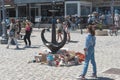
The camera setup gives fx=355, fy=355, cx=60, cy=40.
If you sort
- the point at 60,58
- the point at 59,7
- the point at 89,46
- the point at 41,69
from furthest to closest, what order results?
the point at 59,7 → the point at 60,58 → the point at 41,69 → the point at 89,46

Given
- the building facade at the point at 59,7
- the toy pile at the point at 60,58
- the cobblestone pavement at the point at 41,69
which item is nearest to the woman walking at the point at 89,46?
the cobblestone pavement at the point at 41,69

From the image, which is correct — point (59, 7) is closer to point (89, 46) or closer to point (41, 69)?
point (41, 69)

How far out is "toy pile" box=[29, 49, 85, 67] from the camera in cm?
→ 1321

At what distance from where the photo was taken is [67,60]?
43.6 feet

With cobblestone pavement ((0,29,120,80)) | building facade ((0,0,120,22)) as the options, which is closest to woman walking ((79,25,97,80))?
cobblestone pavement ((0,29,120,80))

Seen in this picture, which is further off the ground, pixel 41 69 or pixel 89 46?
pixel 89 46

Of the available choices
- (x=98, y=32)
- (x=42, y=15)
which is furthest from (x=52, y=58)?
(x=42, y=15)

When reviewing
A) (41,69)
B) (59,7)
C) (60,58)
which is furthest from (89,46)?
(59,7)

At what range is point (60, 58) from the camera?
43.9ft

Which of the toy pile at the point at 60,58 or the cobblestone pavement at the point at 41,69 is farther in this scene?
the toy pile at the point at 60,58

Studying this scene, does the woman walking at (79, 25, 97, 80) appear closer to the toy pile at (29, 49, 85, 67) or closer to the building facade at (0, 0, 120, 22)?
the toy pile at (29, 49, 85, 67)

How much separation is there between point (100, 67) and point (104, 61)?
1456mm

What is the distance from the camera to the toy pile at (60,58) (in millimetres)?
13211

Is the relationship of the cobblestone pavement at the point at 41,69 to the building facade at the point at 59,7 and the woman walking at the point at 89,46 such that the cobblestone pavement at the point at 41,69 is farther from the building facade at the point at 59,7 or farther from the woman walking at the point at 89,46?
the building facade at the point at 59,7
